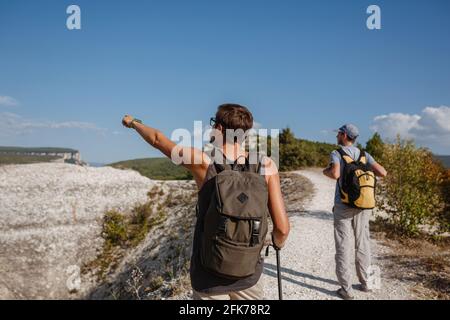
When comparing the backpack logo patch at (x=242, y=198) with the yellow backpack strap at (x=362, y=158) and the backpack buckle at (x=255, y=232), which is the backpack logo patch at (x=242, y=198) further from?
the yellow backpack strap at (x=362, y=158)

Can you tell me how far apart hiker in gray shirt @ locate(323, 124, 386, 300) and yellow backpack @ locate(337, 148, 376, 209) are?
3 centimetres

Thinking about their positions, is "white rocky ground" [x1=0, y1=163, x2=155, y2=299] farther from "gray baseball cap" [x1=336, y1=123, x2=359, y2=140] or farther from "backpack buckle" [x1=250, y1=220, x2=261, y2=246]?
"backpack buckle" [x1=250, y1=220, x2=261, y2=246]

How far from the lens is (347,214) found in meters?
5.54

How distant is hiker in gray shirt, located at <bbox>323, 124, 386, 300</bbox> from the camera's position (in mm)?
5348

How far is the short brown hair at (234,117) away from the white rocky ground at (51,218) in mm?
15825

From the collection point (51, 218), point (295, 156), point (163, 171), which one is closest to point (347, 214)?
point (51, 218)

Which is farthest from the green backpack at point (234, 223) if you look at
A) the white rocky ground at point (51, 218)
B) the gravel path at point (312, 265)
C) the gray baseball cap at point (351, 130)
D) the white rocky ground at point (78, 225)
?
the white rocky ground at point (51, 218)

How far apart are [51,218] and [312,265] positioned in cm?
1447

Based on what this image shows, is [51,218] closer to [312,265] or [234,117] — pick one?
[312,265]

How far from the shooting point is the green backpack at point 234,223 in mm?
2598
